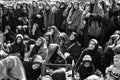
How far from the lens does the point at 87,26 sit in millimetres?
11227

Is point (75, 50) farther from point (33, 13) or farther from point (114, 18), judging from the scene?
point (33, 13)

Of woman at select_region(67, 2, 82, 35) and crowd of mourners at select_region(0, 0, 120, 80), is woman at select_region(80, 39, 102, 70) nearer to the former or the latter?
crowd of mourners at select_region(0, 0, 120, 80)

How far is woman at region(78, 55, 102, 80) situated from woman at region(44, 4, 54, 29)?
4439mm

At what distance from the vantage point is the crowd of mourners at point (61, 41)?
858 centimetres

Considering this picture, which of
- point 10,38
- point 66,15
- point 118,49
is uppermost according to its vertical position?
point 118,49

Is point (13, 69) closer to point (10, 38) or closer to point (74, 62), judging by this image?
point (74, 62)

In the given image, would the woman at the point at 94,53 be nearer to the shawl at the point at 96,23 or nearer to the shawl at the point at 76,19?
the shawl at the point at 96,23

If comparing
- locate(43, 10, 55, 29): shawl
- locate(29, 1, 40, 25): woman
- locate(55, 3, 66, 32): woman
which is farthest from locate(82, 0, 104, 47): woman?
locate(29, 1, 40, 25): woman

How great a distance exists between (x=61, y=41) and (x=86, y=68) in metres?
2.65

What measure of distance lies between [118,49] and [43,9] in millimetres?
7994

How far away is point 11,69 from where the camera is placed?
7.91 meters

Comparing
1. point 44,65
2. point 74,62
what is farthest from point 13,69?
point 74,62

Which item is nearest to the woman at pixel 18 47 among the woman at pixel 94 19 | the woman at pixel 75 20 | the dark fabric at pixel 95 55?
the woman at pixel 75 20

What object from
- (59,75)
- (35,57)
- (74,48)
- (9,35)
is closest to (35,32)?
(9,35)
